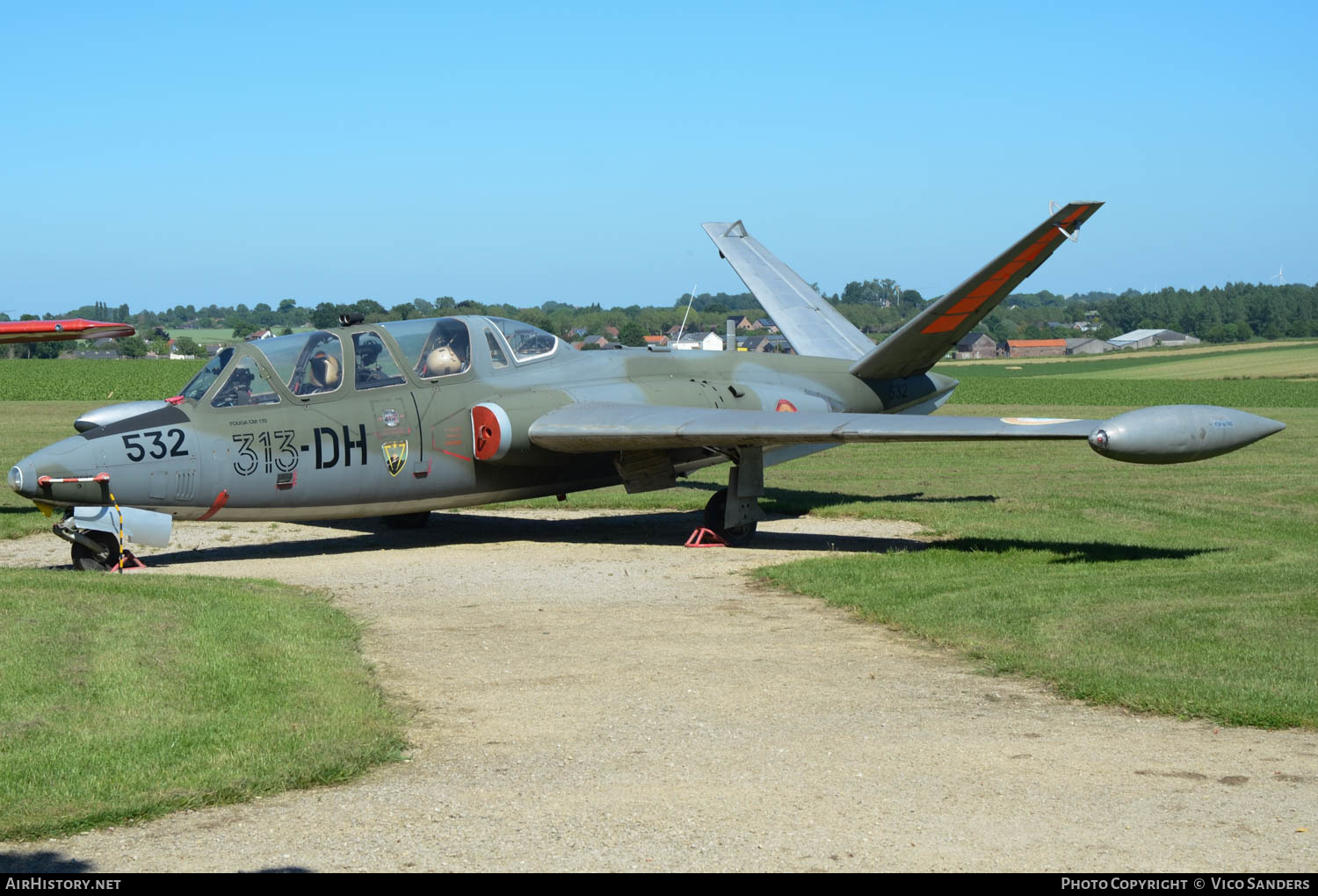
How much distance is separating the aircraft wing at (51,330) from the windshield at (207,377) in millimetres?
6381

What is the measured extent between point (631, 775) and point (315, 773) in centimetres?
166

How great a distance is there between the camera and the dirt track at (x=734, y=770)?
577cm

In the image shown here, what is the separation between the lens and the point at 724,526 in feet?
54.9

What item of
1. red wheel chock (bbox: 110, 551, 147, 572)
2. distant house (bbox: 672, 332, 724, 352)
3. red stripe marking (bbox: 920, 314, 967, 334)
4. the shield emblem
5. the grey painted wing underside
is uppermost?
red stripe marking (bbox: 920, 314, 967, 334)

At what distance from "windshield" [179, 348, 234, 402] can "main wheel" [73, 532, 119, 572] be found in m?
1.77

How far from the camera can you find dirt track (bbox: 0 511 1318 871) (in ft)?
18.9

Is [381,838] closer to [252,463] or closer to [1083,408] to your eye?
[252,463]

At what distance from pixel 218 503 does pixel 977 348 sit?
5607 inches

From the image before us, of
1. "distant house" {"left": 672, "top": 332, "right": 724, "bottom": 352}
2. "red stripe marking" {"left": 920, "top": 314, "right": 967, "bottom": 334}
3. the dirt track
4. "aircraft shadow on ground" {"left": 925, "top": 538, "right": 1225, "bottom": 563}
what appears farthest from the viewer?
"distant house" {"left": 672, "top": 332, "right": 724, "bottom": 352}

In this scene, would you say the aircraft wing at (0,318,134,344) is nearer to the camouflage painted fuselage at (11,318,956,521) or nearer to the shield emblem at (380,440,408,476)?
the camouflage painted fuselage at (11,318,956,521)

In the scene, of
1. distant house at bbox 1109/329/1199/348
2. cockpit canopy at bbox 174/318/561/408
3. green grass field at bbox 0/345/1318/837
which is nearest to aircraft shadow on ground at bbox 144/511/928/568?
green grass field at bbox 0/345/1318/837

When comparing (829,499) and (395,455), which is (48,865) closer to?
(395,455)

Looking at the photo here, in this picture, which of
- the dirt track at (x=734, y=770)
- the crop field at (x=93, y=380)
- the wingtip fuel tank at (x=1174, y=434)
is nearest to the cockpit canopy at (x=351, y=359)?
the dirt track at (x=734, y=770)

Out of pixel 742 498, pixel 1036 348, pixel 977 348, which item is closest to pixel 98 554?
pixel 742 498
